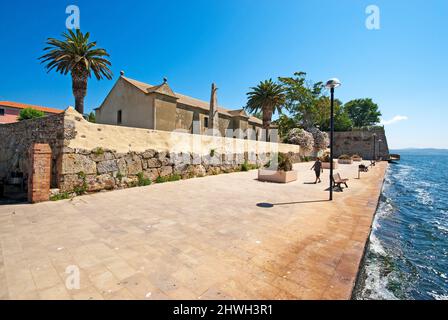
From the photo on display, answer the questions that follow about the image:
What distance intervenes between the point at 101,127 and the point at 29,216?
4155 millimetres

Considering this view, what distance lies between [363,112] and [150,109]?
71777 millimetres

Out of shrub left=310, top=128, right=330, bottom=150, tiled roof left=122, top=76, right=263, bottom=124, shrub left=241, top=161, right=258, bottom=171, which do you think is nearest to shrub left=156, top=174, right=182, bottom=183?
shrub left=241, top=161, right=258, bottom=171

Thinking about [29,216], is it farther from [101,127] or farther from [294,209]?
[294,209]

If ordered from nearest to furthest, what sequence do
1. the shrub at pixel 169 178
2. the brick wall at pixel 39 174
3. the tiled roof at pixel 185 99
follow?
the brick wall at pixel 39 174 → the shrub at pixel 169 178 → the tiled roof at pixel 185 99

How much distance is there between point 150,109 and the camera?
19.1m

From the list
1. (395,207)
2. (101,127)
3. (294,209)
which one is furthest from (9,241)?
(395,207)

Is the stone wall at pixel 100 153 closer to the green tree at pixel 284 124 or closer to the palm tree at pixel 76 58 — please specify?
the palm tree at pixel 76 58

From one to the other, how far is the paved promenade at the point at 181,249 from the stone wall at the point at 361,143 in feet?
170

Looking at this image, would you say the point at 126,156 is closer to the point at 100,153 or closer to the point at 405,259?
the point at 100,153

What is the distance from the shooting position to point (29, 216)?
5.08 m

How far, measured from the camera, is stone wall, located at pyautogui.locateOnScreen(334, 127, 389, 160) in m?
47.6

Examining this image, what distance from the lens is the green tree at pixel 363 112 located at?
2527 inches

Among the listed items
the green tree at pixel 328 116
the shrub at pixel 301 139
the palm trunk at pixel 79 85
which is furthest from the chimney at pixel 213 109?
the green tree at pixel 328 116
